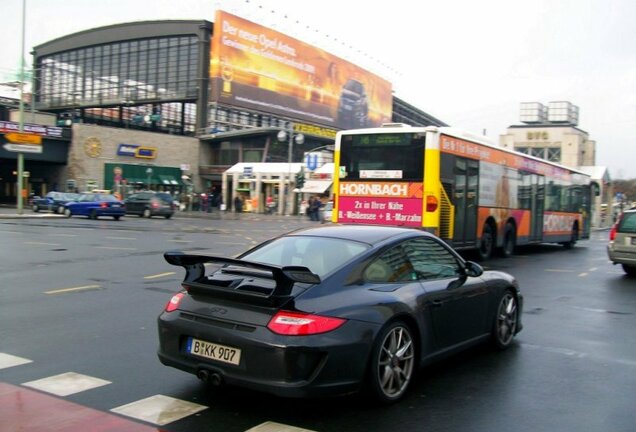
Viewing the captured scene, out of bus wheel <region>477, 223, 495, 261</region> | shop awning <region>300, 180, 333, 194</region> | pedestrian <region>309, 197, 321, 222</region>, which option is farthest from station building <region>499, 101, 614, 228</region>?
bus wheel <region>477, 223, 495, 261</region>

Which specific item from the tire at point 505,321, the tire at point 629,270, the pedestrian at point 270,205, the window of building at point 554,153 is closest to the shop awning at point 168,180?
the pedestrian at point 270,205

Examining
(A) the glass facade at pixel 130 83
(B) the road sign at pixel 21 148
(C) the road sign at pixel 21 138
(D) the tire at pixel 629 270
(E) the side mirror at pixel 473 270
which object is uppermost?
(A) the glass facade at pixel 130 83

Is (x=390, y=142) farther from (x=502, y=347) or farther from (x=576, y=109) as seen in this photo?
(x=576, y=109)

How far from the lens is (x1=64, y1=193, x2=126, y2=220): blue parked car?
108 feet

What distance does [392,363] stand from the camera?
15.3ft

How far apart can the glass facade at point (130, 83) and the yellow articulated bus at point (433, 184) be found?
2122 inches

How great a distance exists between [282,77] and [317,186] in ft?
71.0

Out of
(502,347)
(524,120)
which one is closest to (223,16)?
(524,120)

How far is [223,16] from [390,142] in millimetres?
52903

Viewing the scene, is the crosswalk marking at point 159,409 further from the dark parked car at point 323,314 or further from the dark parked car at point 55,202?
the dark parked car at point 55,202

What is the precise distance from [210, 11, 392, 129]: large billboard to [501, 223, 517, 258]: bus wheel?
49345 millimetres

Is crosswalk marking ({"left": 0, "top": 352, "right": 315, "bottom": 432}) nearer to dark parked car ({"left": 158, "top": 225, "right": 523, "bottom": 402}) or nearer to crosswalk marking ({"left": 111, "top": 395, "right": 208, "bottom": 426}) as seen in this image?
crosswalk marking ({"left": 111, "top": 395, "right": 208, "bottom": 426})

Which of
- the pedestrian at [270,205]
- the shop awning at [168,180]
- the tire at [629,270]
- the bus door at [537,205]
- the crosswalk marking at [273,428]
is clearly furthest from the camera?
the shop awning at [168,180]

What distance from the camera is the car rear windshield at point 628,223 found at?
13422 mm
